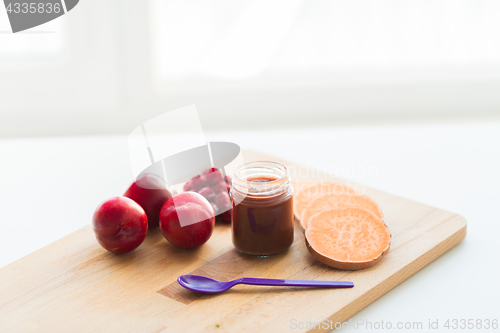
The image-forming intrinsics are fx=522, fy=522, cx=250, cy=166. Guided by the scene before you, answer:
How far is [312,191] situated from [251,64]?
137 centimetres

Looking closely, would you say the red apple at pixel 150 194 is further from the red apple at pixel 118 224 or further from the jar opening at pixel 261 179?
the jar opening at pixel 261 179

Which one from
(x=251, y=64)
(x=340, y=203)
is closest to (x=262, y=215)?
(x=340, y=203)

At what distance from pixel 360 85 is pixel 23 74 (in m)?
1.86

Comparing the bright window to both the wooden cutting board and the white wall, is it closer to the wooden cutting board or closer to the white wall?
the white wall

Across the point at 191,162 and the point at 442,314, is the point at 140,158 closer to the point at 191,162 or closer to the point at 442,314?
the point at 191,162

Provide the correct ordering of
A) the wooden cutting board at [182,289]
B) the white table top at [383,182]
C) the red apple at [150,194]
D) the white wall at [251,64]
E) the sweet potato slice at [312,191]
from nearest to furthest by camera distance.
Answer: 1. the wooden cutting board at [182,289]
2. the white table top at [383,182]
3. the red apple at [150,194]
4. the sweet potato slice at [312,191]
5. the white wall at [251,64]

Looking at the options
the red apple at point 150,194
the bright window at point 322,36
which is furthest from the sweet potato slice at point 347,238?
the bright window at point 322,36

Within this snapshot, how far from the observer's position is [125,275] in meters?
1.43

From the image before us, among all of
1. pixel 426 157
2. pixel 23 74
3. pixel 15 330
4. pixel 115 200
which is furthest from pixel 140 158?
pixel 23 74

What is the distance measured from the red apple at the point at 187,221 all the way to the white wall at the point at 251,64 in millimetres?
1456

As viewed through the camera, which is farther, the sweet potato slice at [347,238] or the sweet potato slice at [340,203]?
the sweet potato slice at [340,203]

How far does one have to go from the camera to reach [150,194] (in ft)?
5.43

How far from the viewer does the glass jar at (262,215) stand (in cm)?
146

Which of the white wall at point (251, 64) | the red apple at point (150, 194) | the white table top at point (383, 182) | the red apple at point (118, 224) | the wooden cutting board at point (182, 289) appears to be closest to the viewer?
the wooden cutting board at point (182, 289)
